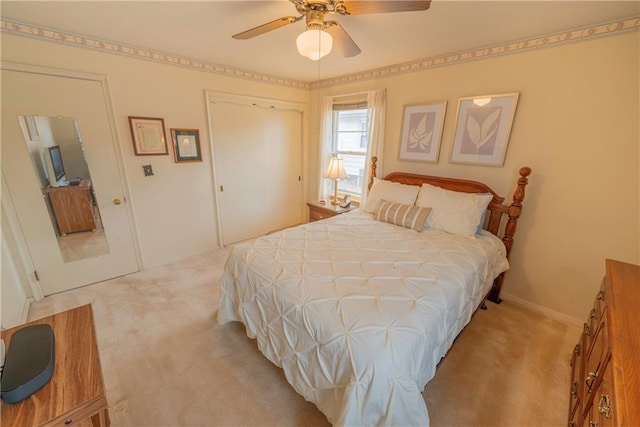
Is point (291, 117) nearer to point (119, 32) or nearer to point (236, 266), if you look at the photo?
point (119, 32)

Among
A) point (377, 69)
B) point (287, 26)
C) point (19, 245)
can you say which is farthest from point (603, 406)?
point (19, 245)

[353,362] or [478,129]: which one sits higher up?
[478,129]

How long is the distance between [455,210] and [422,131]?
1052 mm

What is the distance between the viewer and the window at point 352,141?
3576 millimetres

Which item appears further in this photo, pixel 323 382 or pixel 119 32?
pixel 119 32

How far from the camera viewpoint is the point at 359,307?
1.30m

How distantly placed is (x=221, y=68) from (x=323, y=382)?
3447 millimetres

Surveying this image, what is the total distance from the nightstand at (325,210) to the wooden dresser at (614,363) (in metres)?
2.37

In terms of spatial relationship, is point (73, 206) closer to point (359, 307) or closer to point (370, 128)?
point (359, 307)

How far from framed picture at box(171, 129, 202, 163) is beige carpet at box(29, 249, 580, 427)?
5.27 ft

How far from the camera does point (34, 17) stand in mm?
1893

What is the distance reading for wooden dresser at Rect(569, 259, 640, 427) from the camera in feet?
2.42

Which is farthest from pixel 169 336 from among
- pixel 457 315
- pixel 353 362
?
pixel 457 315

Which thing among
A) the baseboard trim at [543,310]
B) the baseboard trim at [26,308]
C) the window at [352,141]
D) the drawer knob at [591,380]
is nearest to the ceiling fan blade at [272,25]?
the window at [352,141]
